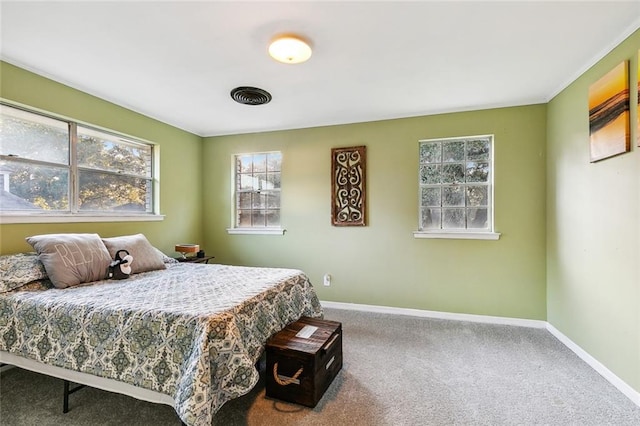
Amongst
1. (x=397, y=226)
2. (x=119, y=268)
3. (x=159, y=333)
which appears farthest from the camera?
(x=397, y=226)

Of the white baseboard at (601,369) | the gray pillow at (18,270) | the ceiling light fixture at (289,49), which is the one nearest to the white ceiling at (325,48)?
the ceiling light fixture at (289,49)

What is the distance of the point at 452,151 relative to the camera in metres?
3.55

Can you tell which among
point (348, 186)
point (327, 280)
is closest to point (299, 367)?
point (327, 280)

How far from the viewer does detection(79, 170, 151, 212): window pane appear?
117 inches

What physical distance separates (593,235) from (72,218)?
449cm

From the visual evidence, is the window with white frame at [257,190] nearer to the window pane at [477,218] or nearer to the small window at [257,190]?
the small window at [257,190]

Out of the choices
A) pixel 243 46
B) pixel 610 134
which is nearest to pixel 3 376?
pixel 243 46

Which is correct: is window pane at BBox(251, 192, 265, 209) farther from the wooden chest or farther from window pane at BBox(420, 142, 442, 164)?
the wooden chest

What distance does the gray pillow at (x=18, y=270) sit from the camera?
2051 mm

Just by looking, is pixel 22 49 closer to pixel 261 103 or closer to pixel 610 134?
pixel 261 103

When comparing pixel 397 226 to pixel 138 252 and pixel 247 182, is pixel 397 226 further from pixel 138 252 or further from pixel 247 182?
pixel 138 252

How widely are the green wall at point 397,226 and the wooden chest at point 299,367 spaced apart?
1797mm

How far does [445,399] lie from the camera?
1.98 m

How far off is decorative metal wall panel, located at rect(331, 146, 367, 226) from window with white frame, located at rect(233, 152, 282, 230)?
33.0 inches
